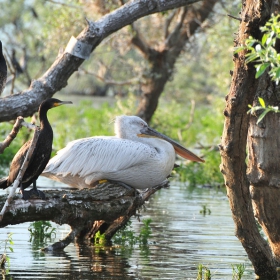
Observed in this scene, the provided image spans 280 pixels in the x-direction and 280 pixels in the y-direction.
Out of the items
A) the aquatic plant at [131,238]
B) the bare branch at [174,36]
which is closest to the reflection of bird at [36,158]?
the aquatic plant at [131,238]

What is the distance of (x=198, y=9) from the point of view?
14.3 metres

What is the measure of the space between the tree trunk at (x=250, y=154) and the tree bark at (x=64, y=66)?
1.63 metres

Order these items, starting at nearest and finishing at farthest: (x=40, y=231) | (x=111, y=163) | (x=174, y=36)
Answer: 1. (x=111, y=163)
2. (x=40, y=231)
3. (x=174, y=36)

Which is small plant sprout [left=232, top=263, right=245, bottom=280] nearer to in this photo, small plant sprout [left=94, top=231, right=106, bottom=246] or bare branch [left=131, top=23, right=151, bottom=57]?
small plant sprout [left=94, top=231, right=106, bottom=246]

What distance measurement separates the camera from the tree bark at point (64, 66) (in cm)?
637

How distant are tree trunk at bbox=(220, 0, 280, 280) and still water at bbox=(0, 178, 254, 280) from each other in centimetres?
53

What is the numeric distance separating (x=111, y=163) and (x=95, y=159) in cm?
16

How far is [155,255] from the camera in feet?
23.8

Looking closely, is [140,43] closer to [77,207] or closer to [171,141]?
[171,141]

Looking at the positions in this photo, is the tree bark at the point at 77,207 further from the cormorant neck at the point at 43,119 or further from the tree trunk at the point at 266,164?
the tree trunk at the point at 266,164

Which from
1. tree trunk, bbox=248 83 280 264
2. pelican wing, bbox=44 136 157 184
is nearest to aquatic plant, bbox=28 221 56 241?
pelican wing, bbox=44 136 157 184

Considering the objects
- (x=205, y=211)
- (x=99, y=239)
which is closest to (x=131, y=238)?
(x=99, y=239)

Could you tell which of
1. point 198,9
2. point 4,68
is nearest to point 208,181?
point 198,9

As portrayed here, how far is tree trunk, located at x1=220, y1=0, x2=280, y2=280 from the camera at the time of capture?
540 centimetres
